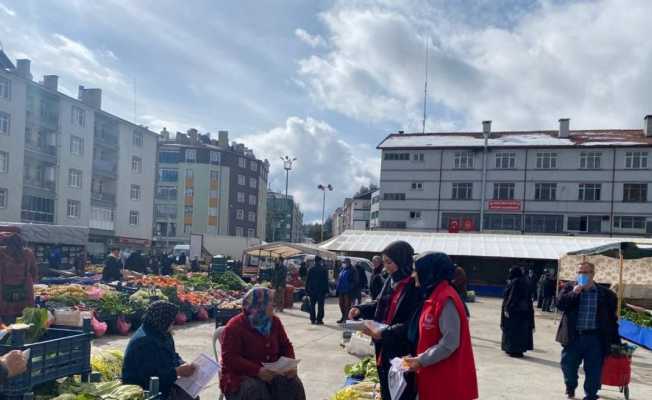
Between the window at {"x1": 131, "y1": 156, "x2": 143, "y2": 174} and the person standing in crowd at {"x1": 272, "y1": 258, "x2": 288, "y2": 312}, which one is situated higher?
the window at {"x1": 131, "y1": 156, "x2": 143, "y2": 174}

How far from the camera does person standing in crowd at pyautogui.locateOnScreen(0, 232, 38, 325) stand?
24.4ft

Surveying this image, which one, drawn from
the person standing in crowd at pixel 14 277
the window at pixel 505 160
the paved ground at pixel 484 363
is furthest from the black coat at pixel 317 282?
the window at pixel 505 160

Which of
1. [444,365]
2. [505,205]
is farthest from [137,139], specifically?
[444,365]

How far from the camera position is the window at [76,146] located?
152ft

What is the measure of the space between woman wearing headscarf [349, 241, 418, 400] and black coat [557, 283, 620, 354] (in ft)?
11.1

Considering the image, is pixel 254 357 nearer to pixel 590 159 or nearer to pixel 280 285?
pixel 280 285

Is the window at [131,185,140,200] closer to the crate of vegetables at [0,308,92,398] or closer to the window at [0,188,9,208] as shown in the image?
the window at [0,188,9,208]

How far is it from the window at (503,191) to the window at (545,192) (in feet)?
6.45

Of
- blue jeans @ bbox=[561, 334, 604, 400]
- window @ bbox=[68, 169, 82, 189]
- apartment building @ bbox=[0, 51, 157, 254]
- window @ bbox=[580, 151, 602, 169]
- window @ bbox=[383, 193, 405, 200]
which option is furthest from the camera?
window @ bbox=[383, 193, 405, 200]

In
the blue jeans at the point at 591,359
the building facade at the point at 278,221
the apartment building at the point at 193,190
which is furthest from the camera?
the building facade at the point at 278,221

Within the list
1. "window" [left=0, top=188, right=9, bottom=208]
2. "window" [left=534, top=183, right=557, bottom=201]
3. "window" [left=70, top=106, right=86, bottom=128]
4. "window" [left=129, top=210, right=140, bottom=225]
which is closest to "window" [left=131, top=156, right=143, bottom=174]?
"window" [left=129, top=210, right=140, bottom=225]

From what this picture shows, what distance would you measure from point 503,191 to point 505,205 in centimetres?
124

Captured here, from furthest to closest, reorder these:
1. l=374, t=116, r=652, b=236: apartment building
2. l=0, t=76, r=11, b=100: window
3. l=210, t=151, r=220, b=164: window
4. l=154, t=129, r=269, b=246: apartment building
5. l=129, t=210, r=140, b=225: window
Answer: l=210, t=151, r=220, b=164: window, l=154, t=129, r=269, b=246: apartment building, l=129, t=210, r=140, b=225: window, l=374, t=116, r=652, b=236: apartment building, l=0, t=76, r=11, b=100: window

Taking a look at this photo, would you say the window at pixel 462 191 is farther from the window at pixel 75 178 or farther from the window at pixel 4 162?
the window at pixel 4 162
